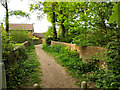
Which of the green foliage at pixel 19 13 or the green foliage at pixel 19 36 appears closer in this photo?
the green foliage at pixel 19 13

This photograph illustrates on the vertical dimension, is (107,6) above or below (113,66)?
above

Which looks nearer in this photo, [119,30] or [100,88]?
[100,88]

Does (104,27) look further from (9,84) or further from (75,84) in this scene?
(9,84)

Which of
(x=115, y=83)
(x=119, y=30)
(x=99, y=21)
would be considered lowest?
(x=115, y=83)

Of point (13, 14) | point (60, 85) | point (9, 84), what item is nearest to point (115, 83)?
point (60, 85)

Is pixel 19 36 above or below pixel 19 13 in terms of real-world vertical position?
below

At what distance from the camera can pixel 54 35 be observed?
893 cm

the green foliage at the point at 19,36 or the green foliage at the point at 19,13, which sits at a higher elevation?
the green foliage at the point at 19,13

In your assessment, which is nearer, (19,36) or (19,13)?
(19,13)

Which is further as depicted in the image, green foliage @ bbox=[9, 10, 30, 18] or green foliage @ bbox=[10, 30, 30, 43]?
green foliage @ bbox=[10, 30, 30, 43]

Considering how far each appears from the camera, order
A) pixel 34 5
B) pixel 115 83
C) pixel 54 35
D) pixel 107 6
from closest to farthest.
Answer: pixel 115 83, pixel 107 6, pixel 34 5, pixel 54 35

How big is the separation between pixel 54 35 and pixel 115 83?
24.0ft

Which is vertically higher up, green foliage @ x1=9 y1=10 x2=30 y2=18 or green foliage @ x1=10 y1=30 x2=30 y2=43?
green foliage @ x1=9 y1=10 x2=30 y2=18

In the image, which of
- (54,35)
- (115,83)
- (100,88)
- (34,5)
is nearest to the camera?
(115,83)
